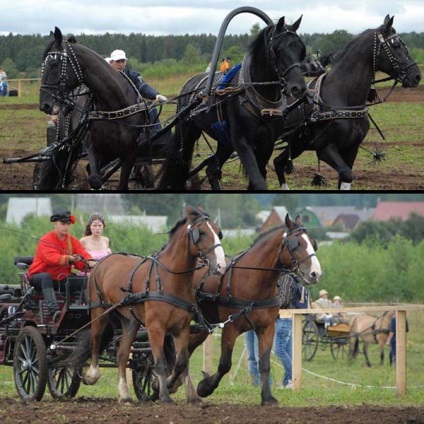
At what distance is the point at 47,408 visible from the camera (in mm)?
10328

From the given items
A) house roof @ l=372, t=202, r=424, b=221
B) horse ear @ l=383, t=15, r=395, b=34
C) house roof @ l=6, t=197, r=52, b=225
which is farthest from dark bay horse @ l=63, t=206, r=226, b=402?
house roof @ l=372, t=202, r=424, b=221

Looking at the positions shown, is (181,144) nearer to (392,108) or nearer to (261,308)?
(261,308)

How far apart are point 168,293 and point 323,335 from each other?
10143 millimetres

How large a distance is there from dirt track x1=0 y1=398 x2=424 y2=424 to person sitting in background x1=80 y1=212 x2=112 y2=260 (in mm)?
2134

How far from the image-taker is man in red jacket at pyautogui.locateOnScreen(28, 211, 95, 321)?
1144 cm

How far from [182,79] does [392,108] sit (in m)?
4.14

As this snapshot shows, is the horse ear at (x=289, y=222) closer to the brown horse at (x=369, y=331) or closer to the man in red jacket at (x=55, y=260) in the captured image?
the man in red jacket at (x=55, y=260)

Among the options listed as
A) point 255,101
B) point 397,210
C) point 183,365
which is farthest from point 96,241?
point 397,210

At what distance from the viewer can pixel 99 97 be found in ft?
40.4

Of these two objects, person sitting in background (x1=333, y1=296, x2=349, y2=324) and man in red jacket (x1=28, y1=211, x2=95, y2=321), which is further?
person sitting in background (x1=333, y1=296, x2=349, y2=324)

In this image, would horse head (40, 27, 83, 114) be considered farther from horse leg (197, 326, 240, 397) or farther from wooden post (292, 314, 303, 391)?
wooden post (292, 314, 303, 391)

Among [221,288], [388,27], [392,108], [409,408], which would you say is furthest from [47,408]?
[392,108]

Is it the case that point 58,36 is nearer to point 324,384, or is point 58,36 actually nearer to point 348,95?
point 348,95

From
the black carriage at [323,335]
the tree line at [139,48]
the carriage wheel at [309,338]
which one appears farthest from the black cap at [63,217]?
the tree line at [139,48]
